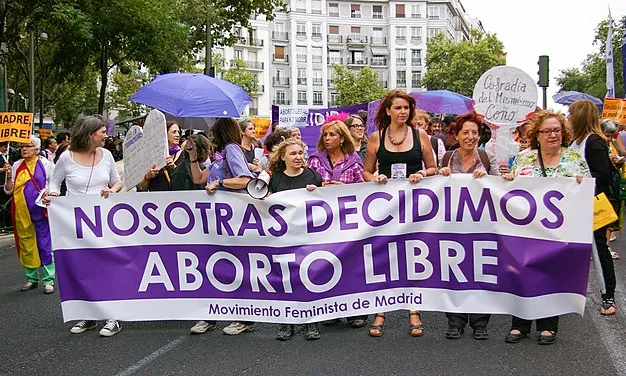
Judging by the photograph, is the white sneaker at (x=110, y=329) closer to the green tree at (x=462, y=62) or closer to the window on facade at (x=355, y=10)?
the green tree at (x=462, y=62)

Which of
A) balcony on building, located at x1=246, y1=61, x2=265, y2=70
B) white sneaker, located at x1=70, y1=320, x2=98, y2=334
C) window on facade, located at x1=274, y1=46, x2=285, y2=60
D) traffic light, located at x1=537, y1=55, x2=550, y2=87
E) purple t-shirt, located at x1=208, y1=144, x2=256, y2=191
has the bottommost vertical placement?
white sneaker, located at x1=70, y1=320, x2=98, y2=334

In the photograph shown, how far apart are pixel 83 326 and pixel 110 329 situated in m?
0.36

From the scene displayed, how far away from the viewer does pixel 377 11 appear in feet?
330

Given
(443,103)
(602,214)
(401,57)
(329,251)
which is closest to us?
(329,251)

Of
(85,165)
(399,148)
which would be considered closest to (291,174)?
(399,148)

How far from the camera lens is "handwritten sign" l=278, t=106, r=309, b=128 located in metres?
15.3

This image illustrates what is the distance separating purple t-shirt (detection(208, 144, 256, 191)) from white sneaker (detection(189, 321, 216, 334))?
1096mm

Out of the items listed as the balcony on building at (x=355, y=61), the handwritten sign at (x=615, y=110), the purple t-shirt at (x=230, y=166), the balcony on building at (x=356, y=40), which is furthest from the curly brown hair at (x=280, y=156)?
the balcony on building at (x=356, y=40)

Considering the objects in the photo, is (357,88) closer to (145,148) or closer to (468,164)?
(145,148)

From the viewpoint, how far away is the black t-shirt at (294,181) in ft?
18.7

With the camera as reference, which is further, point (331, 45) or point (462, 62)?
point (331, 45)

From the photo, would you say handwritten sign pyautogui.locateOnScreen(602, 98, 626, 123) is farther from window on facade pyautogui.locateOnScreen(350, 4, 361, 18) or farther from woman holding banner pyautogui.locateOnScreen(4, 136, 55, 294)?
window on facade pyautogui.locateOnScreen(350, 4, 361, 18)

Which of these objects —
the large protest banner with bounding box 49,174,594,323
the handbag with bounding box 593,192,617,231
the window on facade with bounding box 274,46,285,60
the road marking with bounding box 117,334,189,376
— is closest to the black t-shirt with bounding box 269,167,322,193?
the large protest banner with bounding box 49,174,594,323

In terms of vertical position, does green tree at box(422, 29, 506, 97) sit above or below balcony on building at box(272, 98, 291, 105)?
above
